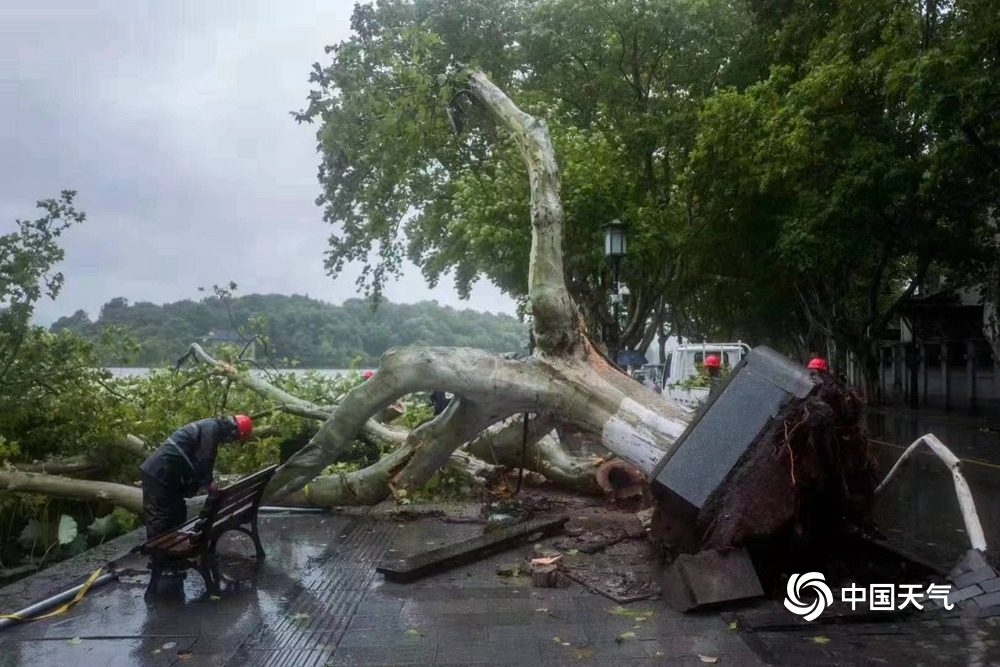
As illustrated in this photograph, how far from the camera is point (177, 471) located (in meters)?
7.09

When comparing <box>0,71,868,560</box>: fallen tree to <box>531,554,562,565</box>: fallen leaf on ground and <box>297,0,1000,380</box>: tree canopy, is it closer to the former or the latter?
<box>531,554,562,565</box>: fallen leaf on ground

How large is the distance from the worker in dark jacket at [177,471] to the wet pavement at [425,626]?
51 cm

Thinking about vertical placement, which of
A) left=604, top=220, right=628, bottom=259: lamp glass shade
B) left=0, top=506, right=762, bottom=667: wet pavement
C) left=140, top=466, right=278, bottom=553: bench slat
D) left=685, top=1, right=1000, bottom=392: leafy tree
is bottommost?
left=0, top=506, right=762, bottom=667: wet pavement

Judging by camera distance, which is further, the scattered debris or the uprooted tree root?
the scattered debris

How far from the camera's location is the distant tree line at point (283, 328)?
1066 cm

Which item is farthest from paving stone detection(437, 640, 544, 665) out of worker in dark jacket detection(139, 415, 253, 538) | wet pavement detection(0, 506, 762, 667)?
worker in dark jacket detection(139, 415, 253, 538)

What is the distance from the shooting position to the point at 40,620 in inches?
239

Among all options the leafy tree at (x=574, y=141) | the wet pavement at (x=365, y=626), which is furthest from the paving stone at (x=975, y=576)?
the leafy tree at (x=574, y=141)

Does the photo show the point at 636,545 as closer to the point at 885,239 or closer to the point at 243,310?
the point at 243,310

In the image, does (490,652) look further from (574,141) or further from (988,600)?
(574,141)

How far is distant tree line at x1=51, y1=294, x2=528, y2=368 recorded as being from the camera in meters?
10.7

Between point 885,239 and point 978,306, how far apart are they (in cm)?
967

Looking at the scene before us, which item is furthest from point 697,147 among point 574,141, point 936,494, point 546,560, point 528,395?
point 546,560

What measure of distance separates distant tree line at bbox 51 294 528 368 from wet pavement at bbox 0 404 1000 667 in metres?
3.28
